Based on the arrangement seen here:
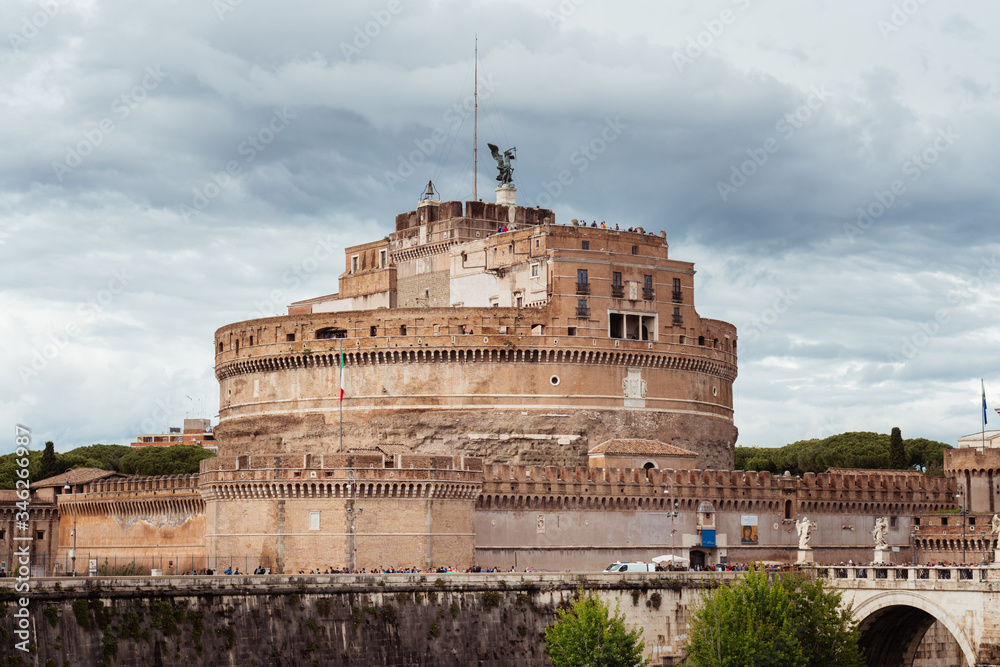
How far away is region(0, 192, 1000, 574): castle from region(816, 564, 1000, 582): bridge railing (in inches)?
487

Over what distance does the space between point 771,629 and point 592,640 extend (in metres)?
6.32

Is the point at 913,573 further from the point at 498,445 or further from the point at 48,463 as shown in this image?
the point at 48,463

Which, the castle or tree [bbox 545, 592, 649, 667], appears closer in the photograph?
tree [bbox 545, 592, 649, 667]

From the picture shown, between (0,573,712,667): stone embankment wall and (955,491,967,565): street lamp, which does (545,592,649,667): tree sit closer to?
(0,573,712,667): stone embankment wall

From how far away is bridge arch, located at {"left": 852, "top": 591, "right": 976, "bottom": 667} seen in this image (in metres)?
59.5

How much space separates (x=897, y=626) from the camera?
2591 inches

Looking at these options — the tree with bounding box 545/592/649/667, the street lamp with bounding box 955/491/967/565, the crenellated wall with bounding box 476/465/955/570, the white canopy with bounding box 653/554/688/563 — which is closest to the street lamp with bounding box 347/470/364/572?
the crenellated wall with bounding box 476/465/955/570

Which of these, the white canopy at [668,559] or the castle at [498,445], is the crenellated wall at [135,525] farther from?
the white canopy at [668,559]

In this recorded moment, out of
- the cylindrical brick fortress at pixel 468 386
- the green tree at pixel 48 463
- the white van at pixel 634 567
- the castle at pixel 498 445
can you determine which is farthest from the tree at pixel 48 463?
the white van at pixel 634 567

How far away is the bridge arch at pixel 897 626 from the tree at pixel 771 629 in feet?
6.61

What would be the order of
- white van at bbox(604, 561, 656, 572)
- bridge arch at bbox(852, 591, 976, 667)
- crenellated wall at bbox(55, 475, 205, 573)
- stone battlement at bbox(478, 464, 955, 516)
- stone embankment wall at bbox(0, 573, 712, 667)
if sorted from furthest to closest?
crenellated wall at bbox(55, 475, 205, 573) → stone battlement at bbox(478, 464, 955, 516) → white van at bbox(604, 561, 656, 572) → bridge arch at bbox(852, 591, 976, 667) → stone embankment wall at bbox(0, 573, 712, 667)

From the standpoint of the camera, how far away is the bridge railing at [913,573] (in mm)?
58562

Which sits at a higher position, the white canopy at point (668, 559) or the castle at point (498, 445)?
the castle at point (498, 445)

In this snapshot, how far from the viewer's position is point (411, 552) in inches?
2697
